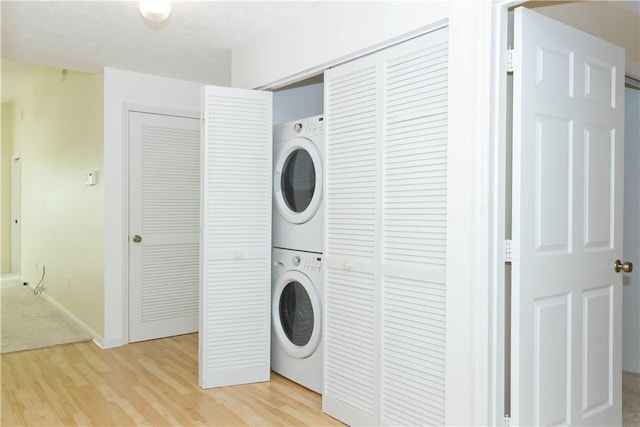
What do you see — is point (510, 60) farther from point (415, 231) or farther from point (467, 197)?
point (415, 231)

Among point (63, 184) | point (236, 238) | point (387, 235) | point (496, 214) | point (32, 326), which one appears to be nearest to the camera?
point (496, 214)

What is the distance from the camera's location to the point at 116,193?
4.18m

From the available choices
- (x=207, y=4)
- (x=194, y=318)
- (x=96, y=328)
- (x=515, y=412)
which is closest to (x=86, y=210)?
(x=96, y=328)

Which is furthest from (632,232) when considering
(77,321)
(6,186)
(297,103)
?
(6,186)

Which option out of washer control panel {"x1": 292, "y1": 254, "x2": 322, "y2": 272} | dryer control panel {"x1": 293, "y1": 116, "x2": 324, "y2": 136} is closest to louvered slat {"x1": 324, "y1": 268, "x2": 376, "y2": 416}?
washer control panel {"x1": 292, "y1": 254, "x2": 322, "y2": 272}

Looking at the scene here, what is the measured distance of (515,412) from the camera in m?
1.99

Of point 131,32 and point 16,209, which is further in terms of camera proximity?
point 16,209

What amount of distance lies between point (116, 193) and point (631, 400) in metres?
4.03

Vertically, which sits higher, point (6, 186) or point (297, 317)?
point (6, 186)

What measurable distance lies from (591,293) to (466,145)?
102 centimetres

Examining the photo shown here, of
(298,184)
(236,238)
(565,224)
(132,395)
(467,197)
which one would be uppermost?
(298,184)

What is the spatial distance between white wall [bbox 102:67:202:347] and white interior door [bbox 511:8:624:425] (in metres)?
3.31

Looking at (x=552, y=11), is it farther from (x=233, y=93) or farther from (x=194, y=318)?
(x=194, y=318)

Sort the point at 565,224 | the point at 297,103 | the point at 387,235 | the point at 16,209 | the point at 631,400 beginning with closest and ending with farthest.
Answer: the point at 565,224, the point at 387,235, the point at 631,400, the point at 297,103, the point at 16,209
